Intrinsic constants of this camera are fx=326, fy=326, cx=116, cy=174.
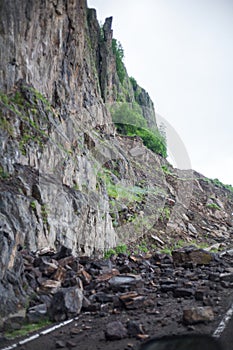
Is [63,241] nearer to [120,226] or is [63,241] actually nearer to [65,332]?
[65,332]

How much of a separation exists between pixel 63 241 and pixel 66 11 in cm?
1851

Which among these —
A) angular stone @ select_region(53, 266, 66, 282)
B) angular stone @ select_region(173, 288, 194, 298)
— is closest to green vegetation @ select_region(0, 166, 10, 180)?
angular stone @ select_region(53, 266, 66, 282)

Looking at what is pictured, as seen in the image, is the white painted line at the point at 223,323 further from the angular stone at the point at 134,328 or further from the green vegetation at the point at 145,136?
the green vegetation at the point at 145,136

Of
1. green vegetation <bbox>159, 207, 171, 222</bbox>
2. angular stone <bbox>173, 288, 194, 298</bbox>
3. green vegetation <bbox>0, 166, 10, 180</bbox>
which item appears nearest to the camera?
angular stone <bbox>173, 288, 194, 298</bbox>

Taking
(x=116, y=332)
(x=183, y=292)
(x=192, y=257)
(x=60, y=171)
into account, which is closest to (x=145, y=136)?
(x=60, y=171)

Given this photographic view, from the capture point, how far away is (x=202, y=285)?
30.4 feet

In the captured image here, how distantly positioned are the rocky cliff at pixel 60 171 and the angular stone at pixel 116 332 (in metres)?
2.43

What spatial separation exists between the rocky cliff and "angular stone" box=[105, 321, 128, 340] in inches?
95.7

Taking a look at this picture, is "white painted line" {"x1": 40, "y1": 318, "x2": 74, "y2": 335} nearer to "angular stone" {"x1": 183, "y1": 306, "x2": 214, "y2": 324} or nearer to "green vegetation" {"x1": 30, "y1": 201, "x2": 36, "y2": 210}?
"angular stone" {"x1": 183, "y1": 306, "x2": 214, "y2": 324}

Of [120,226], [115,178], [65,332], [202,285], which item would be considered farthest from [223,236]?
[65,332]

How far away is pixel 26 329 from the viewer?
6324 mm

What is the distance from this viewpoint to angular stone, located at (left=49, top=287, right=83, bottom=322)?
6871 mm

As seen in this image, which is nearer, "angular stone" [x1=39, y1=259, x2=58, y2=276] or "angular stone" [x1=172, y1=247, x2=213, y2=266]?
"angular stone" [x1=39, y1=259, x2=58, y2=276]

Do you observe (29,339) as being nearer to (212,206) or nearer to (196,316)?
(196,316)
